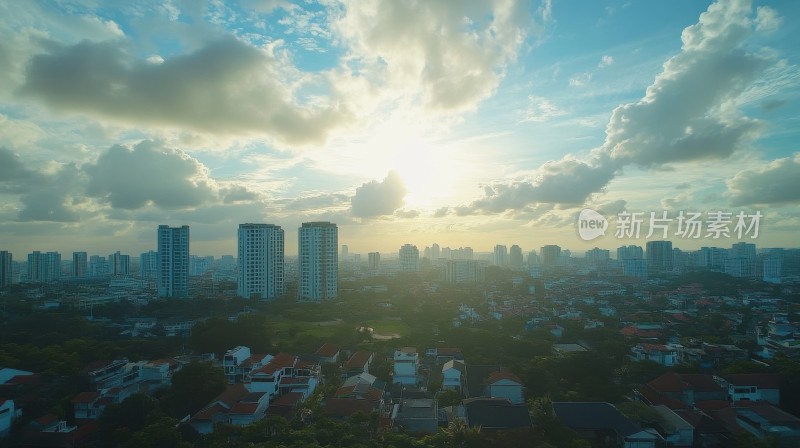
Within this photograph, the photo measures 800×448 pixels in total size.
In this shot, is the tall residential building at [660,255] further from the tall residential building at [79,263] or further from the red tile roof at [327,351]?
the tall residential building at [79,263]

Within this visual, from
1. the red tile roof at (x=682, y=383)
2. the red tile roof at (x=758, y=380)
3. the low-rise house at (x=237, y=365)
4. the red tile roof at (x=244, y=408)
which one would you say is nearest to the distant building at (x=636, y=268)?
the red tile roof at (x=758, y=380)

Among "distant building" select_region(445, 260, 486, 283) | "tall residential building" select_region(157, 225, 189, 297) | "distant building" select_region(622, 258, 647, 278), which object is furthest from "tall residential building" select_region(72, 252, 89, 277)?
"distant building" select_region(622, 258, 647, 278)

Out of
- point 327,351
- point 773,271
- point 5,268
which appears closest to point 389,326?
point 327,351

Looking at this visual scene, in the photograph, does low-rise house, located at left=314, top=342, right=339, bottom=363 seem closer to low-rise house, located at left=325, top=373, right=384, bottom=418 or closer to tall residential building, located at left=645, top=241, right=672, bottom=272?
low-rise house, located at left=325, top=373, right=384, bottom=418

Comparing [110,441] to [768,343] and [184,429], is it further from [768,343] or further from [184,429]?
[768,343]

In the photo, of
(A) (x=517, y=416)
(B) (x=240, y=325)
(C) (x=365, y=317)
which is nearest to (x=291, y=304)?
(C) (x=365, y=317)

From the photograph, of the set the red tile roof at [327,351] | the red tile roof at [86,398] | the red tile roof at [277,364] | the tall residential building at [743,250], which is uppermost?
the tall residential building at [743,250]

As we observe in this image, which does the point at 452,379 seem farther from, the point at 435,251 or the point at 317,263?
the point at 435,251

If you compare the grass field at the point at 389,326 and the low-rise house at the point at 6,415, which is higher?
the low-rise house at the point at 6,415
